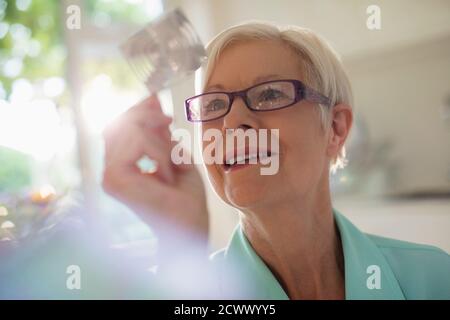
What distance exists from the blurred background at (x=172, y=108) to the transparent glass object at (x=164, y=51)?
0.07ft

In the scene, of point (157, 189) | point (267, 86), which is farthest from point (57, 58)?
point (267, 86)

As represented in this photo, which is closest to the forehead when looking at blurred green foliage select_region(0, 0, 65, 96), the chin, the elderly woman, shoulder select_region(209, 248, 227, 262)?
the elderly woman

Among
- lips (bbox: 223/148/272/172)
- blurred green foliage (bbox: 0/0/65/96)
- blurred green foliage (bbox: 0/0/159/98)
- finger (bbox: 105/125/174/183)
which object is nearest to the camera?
lips (bbox: 223/148/272/172)

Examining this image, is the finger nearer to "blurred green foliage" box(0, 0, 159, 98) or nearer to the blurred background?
the blurred background

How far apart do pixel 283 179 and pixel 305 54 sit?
176 millimetres

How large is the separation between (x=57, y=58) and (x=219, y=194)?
77 cm

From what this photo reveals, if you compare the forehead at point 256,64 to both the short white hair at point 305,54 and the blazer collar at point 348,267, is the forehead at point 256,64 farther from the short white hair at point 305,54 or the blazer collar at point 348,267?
the blazer collar at point 348,267

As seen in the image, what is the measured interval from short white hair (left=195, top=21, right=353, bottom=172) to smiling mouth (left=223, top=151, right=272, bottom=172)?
0.33ft

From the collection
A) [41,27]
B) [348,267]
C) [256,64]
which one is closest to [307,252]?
[348,267]

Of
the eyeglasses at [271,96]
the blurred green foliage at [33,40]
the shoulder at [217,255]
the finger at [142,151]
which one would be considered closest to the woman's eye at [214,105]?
the eyeglasses at [271,96]

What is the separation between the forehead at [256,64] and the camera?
0.60 metres

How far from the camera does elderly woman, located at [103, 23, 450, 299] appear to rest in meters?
0.60

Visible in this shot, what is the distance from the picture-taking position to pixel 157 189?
2.28 ft

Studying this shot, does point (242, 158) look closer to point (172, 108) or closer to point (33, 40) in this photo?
point (172, 108)
